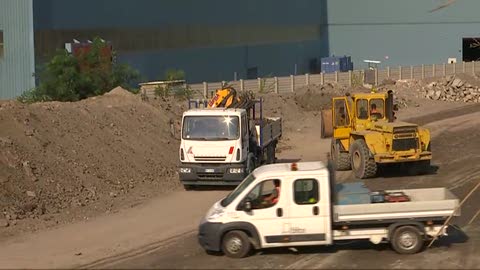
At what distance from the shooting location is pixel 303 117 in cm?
4634

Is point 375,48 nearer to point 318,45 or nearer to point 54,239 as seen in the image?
point 318,45

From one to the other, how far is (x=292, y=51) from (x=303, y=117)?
33176 mm

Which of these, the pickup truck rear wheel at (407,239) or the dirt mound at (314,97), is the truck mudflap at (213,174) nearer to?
the pickup truck rear wheel at (407,239)

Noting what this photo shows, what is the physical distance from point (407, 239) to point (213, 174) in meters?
9.54

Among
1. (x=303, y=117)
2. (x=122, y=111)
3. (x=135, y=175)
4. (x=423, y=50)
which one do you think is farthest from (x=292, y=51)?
(x=135, y=175)

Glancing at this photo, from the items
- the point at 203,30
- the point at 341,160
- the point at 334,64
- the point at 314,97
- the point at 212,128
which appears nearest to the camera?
the point at 212,128

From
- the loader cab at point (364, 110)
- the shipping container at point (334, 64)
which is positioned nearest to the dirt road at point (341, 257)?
the loader cab at point (364, 110)

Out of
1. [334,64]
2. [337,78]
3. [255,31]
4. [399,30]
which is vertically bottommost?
[337,78]

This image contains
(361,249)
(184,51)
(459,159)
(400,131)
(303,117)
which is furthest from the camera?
(184,51)

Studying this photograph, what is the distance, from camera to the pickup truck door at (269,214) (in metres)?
14.8

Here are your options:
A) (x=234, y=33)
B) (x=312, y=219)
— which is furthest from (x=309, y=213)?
(x=234, y=33)

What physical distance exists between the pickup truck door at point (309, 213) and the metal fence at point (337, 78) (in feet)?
86.8

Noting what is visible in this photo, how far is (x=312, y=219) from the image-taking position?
582 inches

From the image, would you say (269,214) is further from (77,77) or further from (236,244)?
(77,77)
